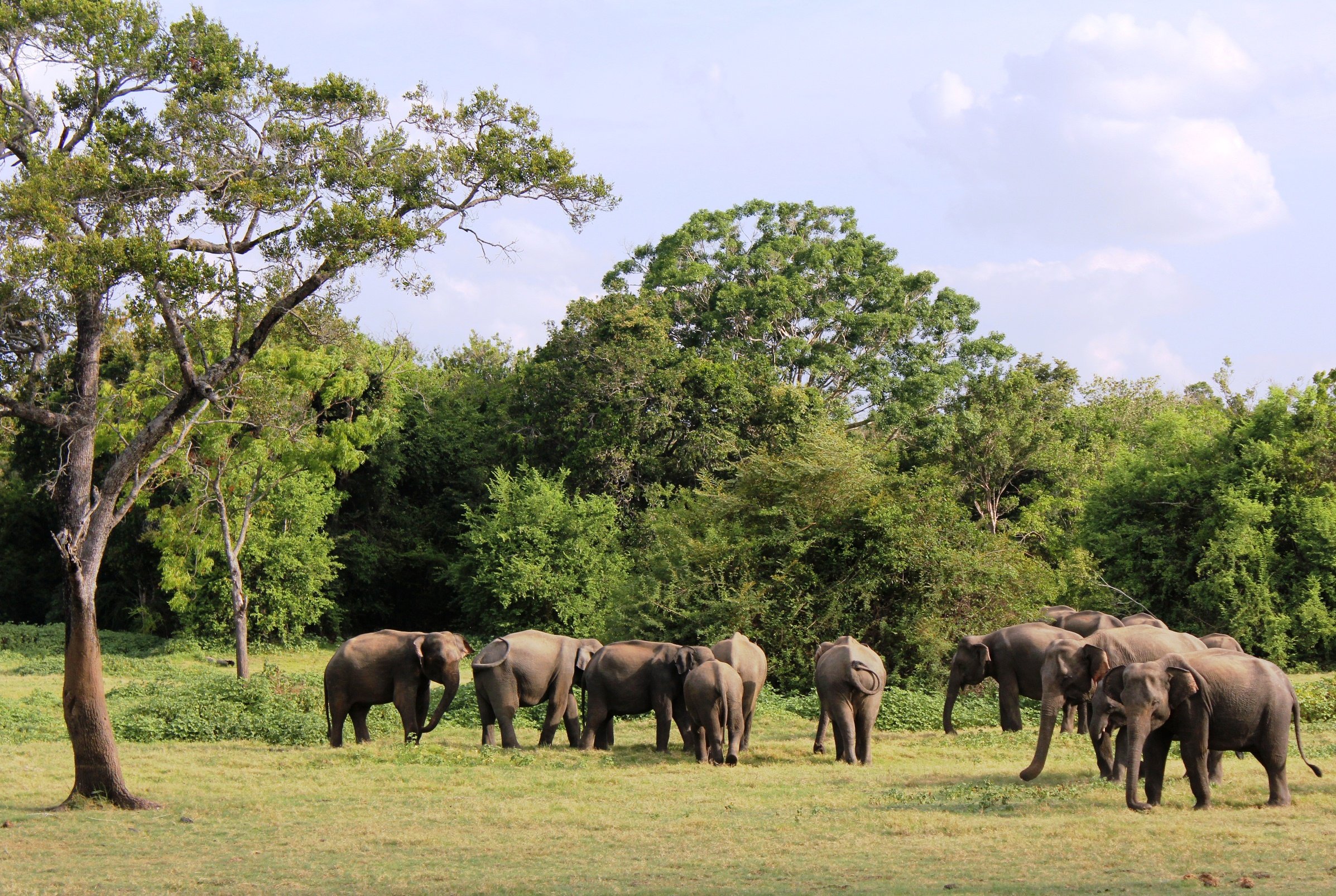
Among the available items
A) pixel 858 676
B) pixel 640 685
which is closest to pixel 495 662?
pixel 640 685

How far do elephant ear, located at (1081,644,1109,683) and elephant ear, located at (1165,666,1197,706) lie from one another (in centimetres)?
198

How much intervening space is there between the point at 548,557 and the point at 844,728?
2109 centimetres

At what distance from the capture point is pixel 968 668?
17.9 m

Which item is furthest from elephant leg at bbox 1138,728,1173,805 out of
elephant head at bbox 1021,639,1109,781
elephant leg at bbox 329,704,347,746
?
elephant leg at bbox 329,704,347,746

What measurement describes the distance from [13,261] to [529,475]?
26.4m

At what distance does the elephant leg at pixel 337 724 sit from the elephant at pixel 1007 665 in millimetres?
8434

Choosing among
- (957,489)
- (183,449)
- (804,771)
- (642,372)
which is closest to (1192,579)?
(957,489)

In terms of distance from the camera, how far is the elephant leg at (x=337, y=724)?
55.8ft

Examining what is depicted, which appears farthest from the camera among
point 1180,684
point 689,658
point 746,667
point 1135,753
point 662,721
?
point 746,667

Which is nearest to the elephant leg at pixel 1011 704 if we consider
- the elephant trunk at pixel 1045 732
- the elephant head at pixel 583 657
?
the elephant trunk at pixel 1045 732

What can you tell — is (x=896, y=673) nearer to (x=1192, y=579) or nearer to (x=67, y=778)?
(x=1192, y=579)

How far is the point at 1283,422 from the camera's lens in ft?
95.3

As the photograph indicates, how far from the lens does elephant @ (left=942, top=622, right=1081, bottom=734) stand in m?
17.5

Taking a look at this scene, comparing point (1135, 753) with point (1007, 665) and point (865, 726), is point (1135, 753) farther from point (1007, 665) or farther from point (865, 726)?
point (1007, 665)
